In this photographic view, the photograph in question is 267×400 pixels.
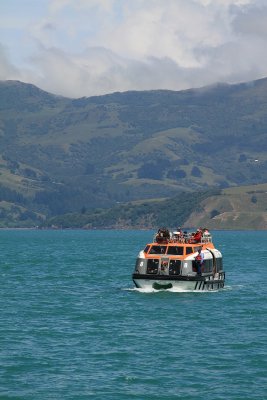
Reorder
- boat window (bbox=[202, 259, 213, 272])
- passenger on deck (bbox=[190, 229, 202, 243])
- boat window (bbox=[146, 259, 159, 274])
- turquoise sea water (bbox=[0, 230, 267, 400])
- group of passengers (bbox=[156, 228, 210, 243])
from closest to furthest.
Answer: turquoise sea water (bbox=[0, 230, 267, 400])
boat window (bbox=[146, 259, 159, 274])
boat window (bbox=[202, 259, 213, 272])
group of passengers (bbox=[156, 228, 210, 243])
passenger on deck (bbox=[190, 229, 202, 243])

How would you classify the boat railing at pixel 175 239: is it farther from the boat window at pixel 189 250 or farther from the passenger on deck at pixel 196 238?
the boat window at pixel 189 250

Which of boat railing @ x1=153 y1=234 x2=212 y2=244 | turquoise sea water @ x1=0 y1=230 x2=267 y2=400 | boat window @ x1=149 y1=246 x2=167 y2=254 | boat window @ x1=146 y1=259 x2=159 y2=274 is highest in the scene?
boat railing @ x1=153 y1=234 x2=212 y2=244

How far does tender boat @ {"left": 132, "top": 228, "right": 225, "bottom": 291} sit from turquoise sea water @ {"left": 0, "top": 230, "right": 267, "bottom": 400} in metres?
1.28

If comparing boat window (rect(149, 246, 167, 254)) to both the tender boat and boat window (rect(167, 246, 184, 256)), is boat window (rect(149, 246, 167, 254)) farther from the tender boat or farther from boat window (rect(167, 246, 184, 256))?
boat window (rect(167, 246, 184, 256))

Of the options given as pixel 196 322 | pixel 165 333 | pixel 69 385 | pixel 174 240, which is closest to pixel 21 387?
pixel 69 385

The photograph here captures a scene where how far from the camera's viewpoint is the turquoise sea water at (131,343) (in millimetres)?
49688

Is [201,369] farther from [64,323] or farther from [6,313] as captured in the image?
[6,313]

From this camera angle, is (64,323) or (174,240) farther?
(174,240)

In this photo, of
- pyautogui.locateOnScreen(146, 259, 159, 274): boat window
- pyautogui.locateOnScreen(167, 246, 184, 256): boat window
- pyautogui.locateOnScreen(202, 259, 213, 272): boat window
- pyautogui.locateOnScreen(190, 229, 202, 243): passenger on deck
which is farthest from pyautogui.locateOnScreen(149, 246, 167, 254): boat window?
pyautogui.locateOnScreen(190, 229, 202, 243): passenger on deck

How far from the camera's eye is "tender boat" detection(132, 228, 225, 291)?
89812mm

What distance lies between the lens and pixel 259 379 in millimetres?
52031

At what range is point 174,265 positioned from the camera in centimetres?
8988

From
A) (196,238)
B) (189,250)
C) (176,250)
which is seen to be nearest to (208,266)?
(196,238)

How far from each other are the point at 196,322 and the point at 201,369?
1859 cm
